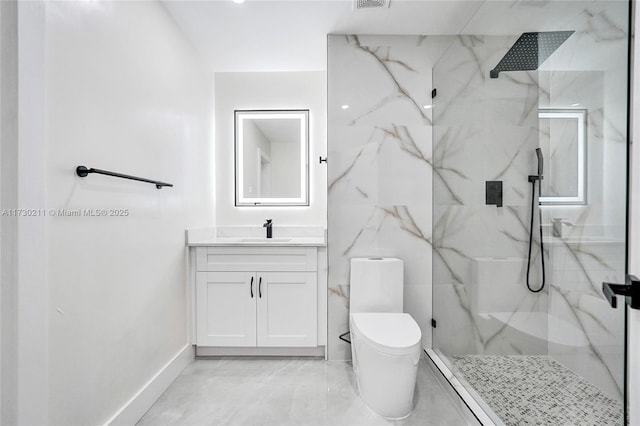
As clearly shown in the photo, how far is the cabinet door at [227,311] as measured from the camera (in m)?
2.21

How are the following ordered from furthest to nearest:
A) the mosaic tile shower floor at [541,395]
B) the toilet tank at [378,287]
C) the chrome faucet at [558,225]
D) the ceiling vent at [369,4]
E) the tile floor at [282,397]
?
the toilet tank at [378,287] → the ceiling vent at [369,4] → the tile floor at [282,397] → the chrome faucet at [558,225] → the mosaic tile shower floor at [541,395]

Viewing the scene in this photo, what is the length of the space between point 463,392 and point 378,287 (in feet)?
2.52

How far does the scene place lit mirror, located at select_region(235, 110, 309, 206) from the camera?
2.76 m

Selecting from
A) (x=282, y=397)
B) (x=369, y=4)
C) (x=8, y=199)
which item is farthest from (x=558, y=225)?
(x=8, y=199)

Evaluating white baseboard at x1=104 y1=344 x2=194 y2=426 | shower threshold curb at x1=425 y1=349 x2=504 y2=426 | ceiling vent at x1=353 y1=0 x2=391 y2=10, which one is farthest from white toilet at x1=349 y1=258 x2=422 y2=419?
ceiling vent at x1=353 y1=0 x2=391 y2=10

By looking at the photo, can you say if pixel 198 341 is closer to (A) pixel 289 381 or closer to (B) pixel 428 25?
(A) pixel 289 381

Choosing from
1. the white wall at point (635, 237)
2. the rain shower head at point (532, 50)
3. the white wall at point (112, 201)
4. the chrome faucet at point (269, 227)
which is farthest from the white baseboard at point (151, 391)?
the rain shower head at point (532, 50)

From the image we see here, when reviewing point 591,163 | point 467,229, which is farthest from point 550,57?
point 467,229

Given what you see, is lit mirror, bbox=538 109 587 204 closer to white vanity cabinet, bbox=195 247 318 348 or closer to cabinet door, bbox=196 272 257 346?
white vanity cabinet, bbox=195 247 318 348

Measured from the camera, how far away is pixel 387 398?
1594 mm

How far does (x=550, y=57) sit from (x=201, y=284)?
2476 mm

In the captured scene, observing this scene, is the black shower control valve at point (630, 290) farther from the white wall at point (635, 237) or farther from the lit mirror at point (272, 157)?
the lit mirror at point (272, 157)

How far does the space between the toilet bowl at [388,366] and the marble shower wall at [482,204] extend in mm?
426

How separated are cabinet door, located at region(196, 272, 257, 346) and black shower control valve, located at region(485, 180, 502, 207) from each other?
1.65 meters
